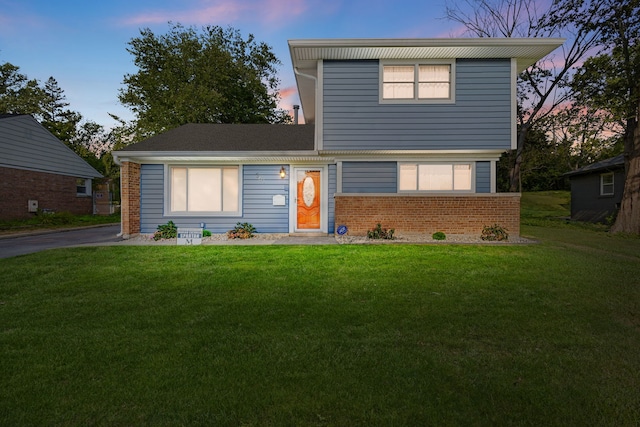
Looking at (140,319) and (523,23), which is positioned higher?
→ (523,23)

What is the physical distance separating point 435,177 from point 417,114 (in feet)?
6.75

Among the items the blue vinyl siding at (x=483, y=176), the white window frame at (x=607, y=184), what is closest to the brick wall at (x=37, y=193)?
the blue vinyl siding at (x=483, y=176)

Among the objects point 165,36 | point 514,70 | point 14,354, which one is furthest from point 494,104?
point 165,36

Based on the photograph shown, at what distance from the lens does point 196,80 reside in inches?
961

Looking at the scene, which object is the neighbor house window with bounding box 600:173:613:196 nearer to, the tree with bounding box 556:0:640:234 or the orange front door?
the tree with bounding box 556:0:640:234

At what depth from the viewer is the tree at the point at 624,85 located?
506 inches

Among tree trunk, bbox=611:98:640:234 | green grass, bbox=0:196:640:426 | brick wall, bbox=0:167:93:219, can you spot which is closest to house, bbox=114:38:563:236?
green grass, bbox=0:196:640:426

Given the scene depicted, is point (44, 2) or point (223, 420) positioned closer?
point (223, 420)

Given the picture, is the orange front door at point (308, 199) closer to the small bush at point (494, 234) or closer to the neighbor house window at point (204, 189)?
the neighbor house window at point (204, 189)

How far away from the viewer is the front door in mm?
11727

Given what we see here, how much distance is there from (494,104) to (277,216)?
7.73 metres

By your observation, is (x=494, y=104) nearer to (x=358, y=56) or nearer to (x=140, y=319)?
(x=358, y=56)

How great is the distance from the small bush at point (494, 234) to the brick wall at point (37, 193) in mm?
21686

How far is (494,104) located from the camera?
33.7 ft
